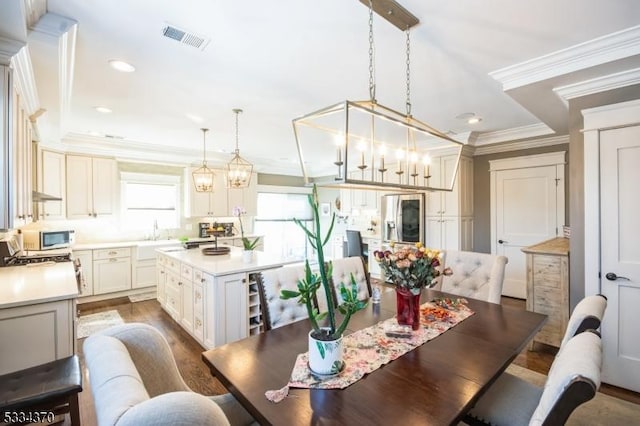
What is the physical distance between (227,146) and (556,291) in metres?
5.20

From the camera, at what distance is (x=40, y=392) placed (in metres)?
1.48

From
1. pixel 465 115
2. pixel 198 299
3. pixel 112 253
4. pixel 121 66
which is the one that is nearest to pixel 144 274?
pixel 112 253

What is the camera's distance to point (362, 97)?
3.12 metres

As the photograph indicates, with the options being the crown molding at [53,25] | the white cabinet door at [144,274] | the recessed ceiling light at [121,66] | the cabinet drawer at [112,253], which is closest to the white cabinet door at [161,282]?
the white cabinet door at [144,274]

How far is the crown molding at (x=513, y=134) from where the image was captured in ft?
13.5

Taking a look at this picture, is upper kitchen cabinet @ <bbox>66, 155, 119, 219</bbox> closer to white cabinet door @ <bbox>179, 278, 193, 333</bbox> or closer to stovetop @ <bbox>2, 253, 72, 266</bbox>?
stovetop @ <bbox>2, 253, 72, 266</bbox>

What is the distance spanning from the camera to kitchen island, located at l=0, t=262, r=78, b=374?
1811 mm

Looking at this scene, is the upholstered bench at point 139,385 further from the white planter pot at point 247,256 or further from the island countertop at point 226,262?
the white planter pot at point 247,256

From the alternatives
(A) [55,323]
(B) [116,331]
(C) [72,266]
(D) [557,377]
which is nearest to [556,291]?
(D) [557,377]

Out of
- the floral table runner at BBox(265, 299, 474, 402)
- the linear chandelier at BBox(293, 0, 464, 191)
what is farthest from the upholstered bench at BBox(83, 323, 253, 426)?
the linear chandelier at BBox(293, 0, 464, 191)

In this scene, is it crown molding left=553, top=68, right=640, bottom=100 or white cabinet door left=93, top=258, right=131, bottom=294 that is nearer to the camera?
crown molding left=553, top=68, right=640, bottom=100

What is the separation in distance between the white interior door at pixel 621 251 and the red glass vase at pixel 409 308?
1.85m

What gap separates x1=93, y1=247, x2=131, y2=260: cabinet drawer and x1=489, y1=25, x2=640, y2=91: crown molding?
18.8 feet

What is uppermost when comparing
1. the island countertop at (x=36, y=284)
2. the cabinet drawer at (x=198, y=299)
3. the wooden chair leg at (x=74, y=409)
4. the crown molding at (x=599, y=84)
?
the crown molding at (x=599, y=84)
